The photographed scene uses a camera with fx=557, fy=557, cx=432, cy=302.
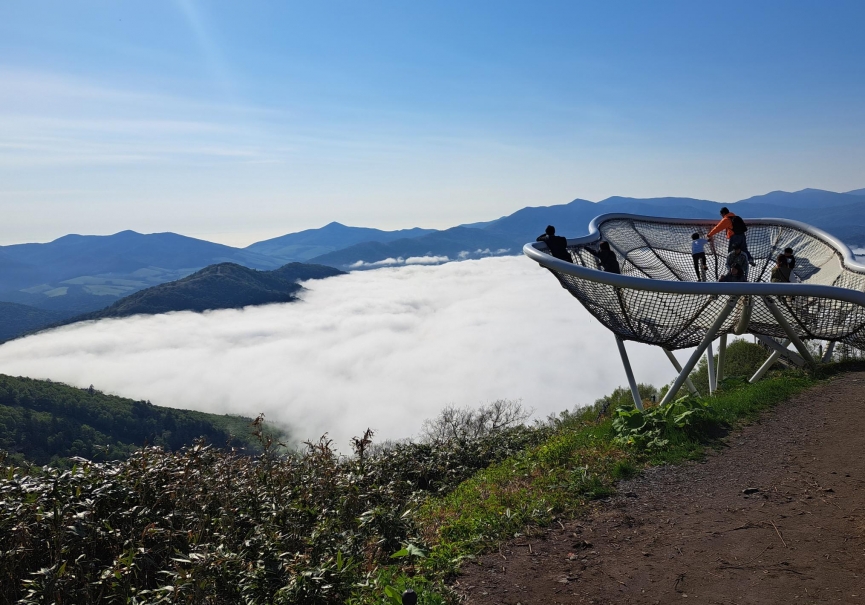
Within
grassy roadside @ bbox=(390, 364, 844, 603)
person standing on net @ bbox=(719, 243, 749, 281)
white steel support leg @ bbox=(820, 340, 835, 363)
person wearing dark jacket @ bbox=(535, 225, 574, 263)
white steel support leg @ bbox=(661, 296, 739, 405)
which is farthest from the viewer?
person standing on net @ bbox=(719, 243, 749, 281)

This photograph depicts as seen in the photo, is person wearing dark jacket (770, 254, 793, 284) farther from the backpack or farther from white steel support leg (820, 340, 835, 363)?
white steel support leg (820, 340, 835, 363)

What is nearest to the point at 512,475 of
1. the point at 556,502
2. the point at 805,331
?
the point at 556,502

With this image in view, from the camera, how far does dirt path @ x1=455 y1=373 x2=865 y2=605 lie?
418cm

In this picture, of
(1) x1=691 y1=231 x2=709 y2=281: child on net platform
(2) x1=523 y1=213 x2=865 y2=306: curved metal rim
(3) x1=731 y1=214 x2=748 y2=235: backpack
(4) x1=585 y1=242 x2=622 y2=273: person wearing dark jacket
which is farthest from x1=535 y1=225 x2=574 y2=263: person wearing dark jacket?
(1) x1=691 y1=231 x2=709 y2=281: child on net platform

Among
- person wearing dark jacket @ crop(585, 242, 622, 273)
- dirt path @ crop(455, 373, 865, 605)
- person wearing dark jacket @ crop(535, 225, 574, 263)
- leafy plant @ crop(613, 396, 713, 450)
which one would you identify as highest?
person wearing dark jacket @ crop(535, 225, 574, 263)

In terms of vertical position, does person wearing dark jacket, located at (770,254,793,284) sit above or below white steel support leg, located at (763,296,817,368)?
above

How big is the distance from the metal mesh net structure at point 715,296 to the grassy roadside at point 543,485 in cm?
126

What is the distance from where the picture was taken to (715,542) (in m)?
4.85

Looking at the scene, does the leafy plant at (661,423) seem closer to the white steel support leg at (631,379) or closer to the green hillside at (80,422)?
the white steel support leg at (631,379)

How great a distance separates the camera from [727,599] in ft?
13.1

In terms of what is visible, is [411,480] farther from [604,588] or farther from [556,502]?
[604,588]

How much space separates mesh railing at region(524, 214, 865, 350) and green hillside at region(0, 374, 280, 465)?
7056cm

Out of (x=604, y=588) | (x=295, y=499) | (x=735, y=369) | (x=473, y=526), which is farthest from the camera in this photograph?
(x=735, y=369)

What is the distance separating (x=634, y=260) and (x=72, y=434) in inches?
3492
